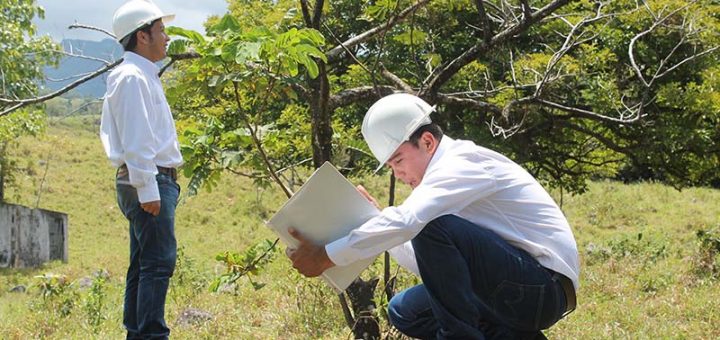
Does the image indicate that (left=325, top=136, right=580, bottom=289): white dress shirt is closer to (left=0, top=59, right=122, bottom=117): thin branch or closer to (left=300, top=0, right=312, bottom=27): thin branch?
(left=300, top=0, right=312, bottom=27): thin branch

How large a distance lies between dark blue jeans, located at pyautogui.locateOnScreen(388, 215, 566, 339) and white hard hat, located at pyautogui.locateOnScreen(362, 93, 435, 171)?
1.24 feet

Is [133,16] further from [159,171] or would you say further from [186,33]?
[159,171]

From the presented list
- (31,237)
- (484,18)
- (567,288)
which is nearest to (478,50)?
(484,18)

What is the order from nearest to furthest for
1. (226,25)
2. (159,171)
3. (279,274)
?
(159,171)
(226,25)
(279,274)

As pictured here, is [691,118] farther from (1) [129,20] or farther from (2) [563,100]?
(1) [129,20]

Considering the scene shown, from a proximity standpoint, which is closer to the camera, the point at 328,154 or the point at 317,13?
the point at 317,13

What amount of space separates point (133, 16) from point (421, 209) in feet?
5.21

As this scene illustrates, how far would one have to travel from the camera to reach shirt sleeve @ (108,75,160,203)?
332 cm

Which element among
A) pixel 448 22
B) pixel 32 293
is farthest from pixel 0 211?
pixel 448 22

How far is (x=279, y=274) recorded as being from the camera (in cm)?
973

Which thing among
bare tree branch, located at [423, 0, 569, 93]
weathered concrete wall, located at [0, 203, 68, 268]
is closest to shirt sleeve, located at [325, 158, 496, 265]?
bare tree branch, located at [423, 0, 569, 93]

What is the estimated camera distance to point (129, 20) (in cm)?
358

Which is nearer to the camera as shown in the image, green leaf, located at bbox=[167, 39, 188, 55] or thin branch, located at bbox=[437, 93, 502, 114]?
green leaf, located at bbox=[167, 39, 188, 55]

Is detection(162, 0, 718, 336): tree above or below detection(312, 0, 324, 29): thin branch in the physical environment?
below
